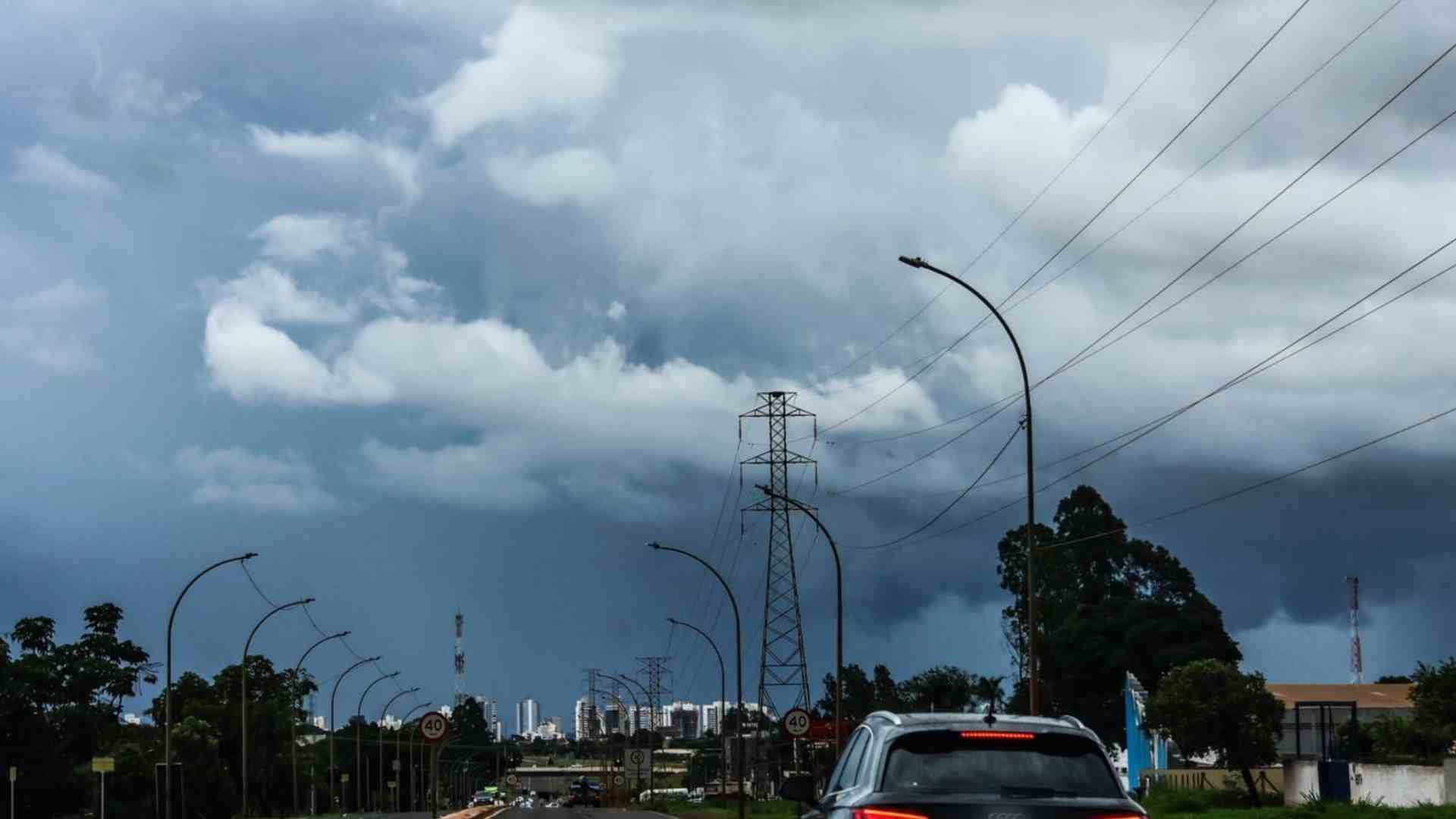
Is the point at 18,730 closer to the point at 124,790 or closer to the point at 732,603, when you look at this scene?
the point at 124,790

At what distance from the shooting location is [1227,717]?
6488 centimetres

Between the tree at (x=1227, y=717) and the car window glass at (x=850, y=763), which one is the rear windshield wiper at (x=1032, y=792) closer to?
the car window glass at (x=850, y=763)

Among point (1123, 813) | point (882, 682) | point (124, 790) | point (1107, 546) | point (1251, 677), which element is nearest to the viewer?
point (1123, 813)

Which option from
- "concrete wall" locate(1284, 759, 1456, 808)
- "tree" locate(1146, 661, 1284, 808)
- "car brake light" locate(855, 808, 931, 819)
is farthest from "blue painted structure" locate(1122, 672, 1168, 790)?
"car brake light" locate(855, 808, 931, 819)

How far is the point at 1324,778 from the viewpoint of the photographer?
56281mm

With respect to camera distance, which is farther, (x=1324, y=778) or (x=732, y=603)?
(x=732, y=603)

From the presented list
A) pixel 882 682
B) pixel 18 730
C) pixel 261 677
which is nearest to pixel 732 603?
pixel 18 730

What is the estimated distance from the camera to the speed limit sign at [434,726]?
2961 cm

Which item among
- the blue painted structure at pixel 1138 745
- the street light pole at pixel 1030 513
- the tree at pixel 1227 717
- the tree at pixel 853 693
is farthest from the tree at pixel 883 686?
the street light pole at pixel 1030 513

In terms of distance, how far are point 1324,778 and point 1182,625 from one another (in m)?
54.5

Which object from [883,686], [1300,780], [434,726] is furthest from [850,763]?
[883,686]

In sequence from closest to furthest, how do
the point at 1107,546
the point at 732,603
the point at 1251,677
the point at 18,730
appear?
the point at 1251,677, the point at 732,603, the point at 18,730, the point at 1107,546

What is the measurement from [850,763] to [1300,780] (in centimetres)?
4863

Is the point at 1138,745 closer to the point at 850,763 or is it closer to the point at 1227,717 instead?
the point at 1227,717
